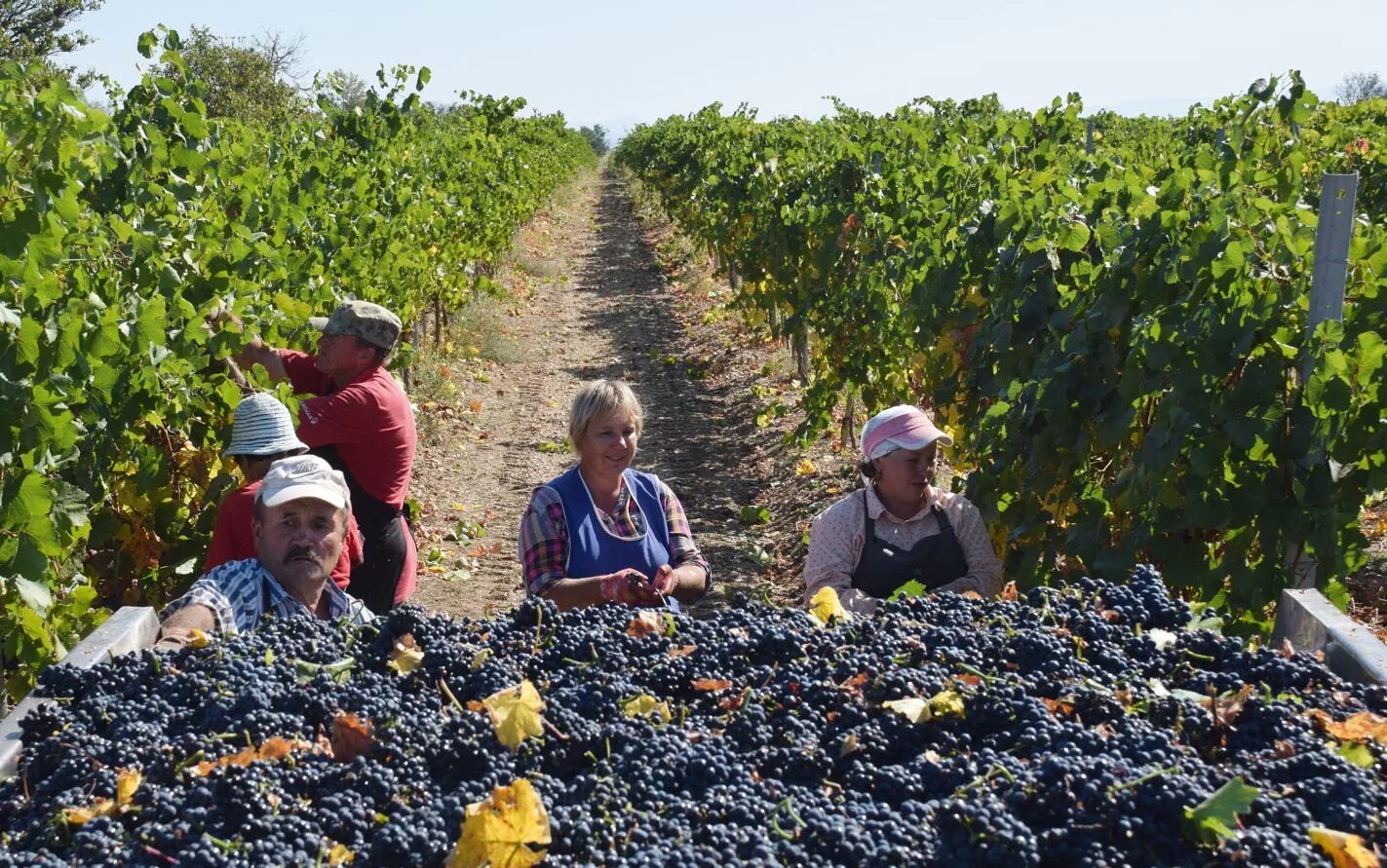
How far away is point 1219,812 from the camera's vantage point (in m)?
1.52

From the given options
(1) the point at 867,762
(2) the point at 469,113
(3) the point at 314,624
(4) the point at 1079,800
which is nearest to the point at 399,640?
(3) the point at 314,624

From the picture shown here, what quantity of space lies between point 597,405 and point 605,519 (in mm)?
342

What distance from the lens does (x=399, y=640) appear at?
2.18 metres

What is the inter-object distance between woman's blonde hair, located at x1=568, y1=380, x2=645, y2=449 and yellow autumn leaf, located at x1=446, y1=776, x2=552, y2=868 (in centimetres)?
249

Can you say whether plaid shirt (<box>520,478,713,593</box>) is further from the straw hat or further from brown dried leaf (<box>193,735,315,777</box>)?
brown dried leaf (<box>193,735,315,777</box>)

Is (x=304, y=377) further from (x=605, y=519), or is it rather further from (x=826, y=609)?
(x=826, y=609)

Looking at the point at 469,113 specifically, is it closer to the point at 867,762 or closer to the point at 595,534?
the point at 595,534

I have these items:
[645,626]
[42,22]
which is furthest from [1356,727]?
[42,22]

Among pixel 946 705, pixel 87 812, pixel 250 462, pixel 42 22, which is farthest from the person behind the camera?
pixel 42 22

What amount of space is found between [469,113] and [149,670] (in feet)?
69.1

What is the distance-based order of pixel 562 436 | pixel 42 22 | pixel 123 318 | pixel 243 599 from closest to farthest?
pixel 243 599 < pixel 123 318 < pixel 562 436 < pixel 42 22

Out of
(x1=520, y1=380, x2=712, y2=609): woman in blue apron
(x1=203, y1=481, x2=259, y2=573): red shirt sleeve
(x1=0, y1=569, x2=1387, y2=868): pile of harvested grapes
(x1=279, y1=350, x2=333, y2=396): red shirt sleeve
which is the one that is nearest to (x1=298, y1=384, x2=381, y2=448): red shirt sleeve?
(x1=279, y1=350, x2=333, y2=396): red shirt sleeve

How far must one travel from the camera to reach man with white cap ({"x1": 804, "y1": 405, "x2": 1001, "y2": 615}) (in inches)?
155

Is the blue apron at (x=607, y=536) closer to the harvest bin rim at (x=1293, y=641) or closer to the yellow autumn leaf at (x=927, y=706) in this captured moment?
the harvest bin rim at (x=1293, y=641)
